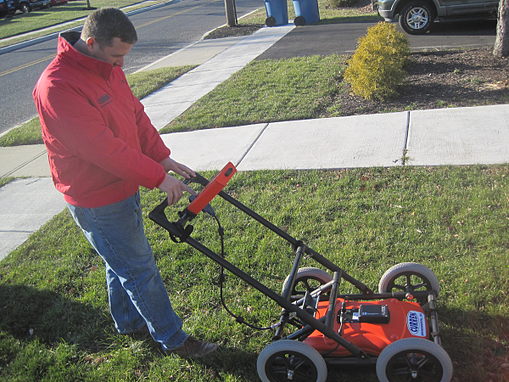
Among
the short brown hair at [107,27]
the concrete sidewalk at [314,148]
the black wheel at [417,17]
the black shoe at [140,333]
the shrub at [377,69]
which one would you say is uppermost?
the short brown hair at [107,27]

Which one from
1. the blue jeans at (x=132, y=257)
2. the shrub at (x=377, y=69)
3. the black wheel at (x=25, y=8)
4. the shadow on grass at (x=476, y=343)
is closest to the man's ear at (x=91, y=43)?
the blue jeans at (x=132, y=257)

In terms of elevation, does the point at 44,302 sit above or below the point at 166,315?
below

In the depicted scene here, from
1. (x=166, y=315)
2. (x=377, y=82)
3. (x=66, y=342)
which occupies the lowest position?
(x=66, y=342)

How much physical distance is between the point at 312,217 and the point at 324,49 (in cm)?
687

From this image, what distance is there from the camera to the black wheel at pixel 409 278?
285cm

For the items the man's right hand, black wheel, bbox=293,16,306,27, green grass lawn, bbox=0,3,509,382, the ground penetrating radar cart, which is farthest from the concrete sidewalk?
black wheel, bbox=293,16,306,27

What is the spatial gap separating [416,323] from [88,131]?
6.56ft

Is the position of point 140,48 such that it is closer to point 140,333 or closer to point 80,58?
point 140,333

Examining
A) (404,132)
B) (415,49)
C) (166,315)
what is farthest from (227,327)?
(415,49)

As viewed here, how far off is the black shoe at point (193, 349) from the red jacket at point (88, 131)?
1050 mm

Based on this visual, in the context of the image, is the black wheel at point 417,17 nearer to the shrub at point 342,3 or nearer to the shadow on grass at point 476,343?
the shrub at point 342,3

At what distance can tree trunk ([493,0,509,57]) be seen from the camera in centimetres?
702

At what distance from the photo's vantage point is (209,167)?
5371 mm

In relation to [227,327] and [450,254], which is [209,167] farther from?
[450,254]
